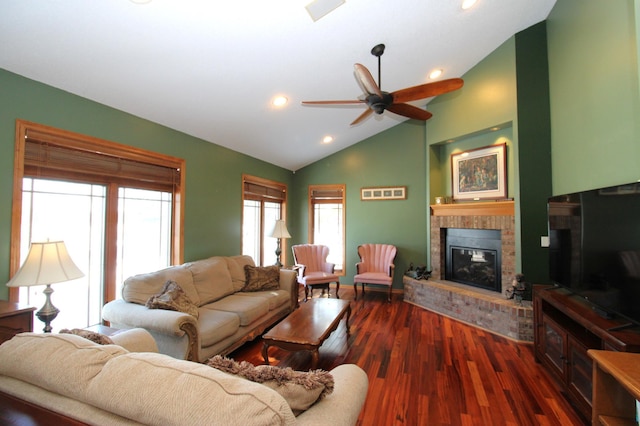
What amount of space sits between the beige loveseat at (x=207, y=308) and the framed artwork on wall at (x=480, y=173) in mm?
3013

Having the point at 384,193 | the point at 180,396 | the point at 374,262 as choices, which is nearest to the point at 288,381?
the point at 180,396

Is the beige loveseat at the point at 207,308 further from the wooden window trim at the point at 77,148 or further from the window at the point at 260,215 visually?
the window at the point at 260,215

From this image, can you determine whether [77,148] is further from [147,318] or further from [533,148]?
[533,148]

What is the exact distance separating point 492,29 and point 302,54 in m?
2.34

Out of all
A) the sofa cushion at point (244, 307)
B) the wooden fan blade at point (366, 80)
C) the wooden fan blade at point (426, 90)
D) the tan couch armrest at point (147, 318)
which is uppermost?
the wooden fan blade at point (426, 90)

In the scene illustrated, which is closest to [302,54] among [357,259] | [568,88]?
[568,88]

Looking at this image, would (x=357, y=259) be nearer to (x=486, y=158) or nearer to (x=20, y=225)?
(x=486, y=158)

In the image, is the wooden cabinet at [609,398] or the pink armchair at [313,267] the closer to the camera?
the wooden cabinet at [609,398]

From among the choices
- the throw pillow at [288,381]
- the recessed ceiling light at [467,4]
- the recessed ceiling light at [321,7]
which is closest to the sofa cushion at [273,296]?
the throw pillow at [288,381]

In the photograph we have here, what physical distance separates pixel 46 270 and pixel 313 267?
383 cm

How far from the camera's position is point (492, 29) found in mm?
3180

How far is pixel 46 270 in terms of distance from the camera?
5.88ft

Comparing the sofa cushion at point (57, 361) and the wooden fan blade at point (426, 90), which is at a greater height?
the wooden fan blade at point (426, 90)

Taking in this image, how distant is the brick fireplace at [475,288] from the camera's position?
10.7ft
